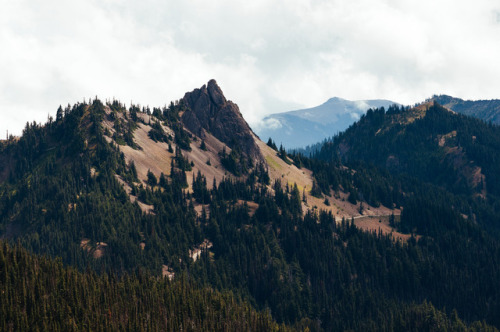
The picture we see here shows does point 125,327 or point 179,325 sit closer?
point 125,327

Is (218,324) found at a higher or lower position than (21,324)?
lower

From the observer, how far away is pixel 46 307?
481ft

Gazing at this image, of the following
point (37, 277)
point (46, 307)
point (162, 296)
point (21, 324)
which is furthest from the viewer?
point (162, 296)

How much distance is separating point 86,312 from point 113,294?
18.6 metres

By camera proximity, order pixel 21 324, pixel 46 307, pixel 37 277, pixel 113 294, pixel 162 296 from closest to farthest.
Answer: pixel 21 324 < pixel 46 307 < pixel 37 277 < pixel 113 294 < pixel 162 296

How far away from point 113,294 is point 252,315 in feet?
170

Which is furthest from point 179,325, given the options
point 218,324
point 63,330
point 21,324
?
point 21,324

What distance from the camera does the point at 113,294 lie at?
169000 mm

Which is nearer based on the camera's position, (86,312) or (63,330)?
(63,330)

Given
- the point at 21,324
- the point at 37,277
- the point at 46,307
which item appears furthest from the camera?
the point at 37,277

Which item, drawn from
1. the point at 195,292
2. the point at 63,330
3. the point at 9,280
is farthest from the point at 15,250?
the point at 195,292

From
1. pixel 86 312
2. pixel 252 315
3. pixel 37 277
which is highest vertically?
pixel 37 277

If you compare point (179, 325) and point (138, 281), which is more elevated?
point (138, 281)

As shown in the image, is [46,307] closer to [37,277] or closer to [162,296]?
[37,277]
